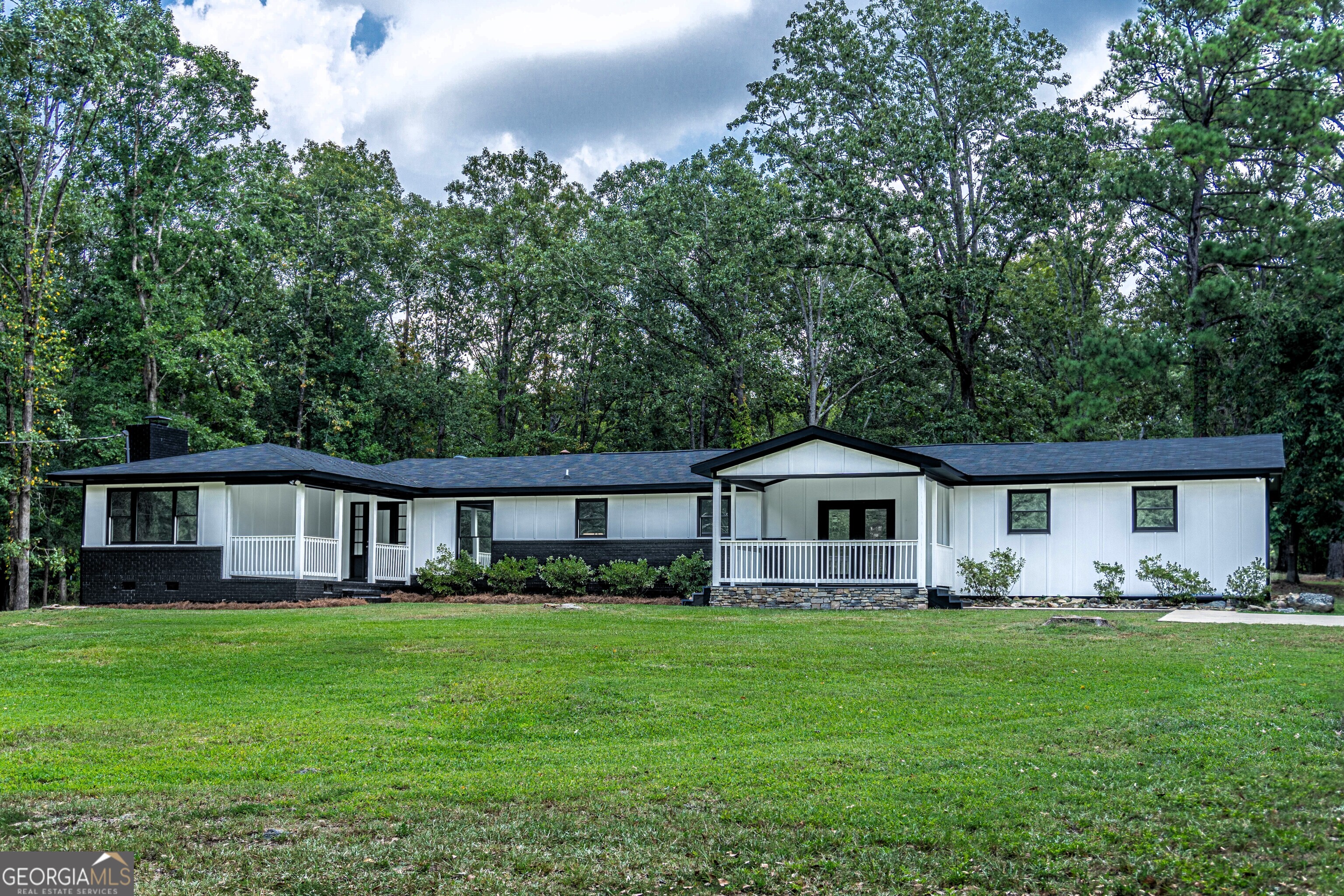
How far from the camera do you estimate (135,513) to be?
25.1 meters

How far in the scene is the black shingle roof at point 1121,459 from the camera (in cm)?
2175

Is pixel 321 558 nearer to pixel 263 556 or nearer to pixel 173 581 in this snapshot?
pixel 263 556

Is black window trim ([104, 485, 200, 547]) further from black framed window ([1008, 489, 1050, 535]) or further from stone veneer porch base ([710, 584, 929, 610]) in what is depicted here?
black framed window ([1008, 489, 1050, 535])

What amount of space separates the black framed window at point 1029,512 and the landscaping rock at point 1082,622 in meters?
6.13

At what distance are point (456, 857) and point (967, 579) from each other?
60.3 feet

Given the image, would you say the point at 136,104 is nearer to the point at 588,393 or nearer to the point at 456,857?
the point at 588,393

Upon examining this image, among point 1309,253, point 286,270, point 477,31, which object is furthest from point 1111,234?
point 286,270

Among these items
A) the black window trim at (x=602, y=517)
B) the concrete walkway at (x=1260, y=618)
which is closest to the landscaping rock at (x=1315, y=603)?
the concrete walkway at (x=1260, y=618)

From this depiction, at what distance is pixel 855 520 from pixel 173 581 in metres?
14.9

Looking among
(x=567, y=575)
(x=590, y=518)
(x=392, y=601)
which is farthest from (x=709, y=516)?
(x=392, y=601)

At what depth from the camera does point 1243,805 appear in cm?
671

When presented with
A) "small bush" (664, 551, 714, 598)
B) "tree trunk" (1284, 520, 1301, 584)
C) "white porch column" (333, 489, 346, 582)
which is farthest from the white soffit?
"tree trunk" (1284, 520, 1301, 584)

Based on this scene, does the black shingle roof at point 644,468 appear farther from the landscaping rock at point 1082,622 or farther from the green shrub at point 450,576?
the landscaping rock at point 1082,622

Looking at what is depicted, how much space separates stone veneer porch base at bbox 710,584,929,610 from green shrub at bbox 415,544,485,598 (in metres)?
6.02
